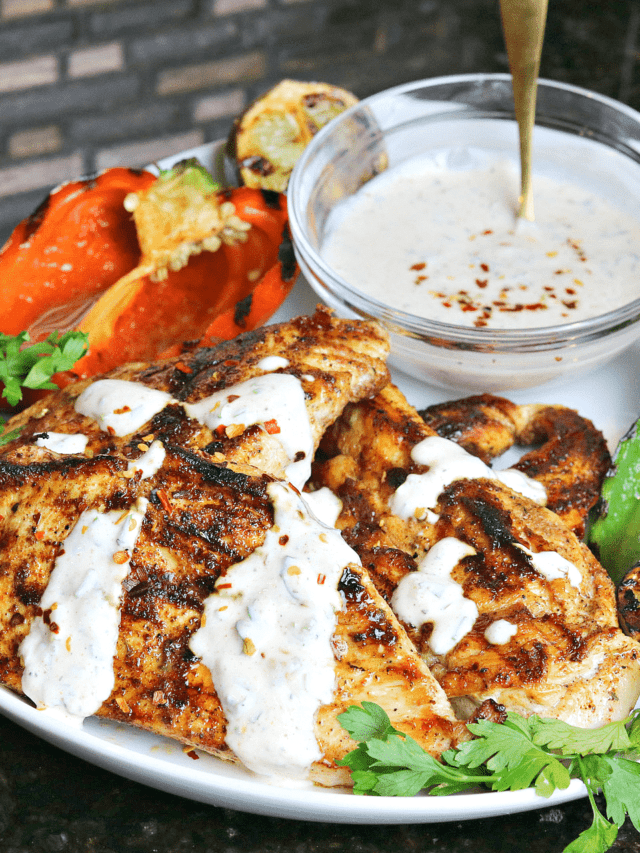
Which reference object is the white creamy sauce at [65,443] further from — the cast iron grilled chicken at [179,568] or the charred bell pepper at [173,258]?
the charred bell pepper at [173,258]

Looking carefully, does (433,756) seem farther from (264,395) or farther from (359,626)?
(264,395)

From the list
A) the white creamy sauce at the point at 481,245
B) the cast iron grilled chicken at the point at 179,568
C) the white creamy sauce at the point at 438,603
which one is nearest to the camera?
the cast iron grilled chicken at the point at 179,568

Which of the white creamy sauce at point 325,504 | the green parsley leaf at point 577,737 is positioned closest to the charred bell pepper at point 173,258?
the white creamy sauce at point 325,504

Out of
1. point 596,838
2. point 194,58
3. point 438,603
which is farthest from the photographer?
point 194,58

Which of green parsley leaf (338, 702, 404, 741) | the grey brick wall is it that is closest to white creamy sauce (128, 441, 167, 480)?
green parsley leaf (338, 702, 404, 741)

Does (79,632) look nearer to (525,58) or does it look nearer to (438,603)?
(438,603)

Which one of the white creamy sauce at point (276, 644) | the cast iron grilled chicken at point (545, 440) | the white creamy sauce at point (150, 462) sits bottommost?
the cast iron grilled chicken at point (545, 440)

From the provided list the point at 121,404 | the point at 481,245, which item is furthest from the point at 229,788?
the point at 481,245
